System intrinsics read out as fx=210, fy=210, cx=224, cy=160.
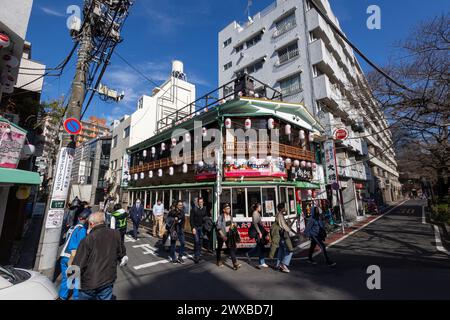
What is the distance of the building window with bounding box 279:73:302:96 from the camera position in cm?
2095

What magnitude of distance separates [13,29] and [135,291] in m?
8.36

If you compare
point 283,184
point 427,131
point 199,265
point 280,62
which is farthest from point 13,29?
point 280,62

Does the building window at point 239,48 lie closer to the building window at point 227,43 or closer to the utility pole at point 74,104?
the building window at point 227,43

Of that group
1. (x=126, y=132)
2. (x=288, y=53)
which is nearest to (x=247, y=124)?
(x=288, y=53)

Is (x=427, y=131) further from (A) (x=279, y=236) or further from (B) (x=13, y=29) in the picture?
(B) (x=13, y=29)

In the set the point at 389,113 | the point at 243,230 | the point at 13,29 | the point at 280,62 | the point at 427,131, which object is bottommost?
the point at 243,230

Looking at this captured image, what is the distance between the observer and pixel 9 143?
6.02m

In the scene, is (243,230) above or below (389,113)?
below

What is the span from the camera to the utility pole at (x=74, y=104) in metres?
5.44

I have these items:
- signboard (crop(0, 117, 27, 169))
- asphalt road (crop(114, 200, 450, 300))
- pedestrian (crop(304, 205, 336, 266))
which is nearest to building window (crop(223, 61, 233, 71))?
pedestrian (crop(304, 205, 336, 266))

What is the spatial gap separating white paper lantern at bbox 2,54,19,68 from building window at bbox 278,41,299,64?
2150cm

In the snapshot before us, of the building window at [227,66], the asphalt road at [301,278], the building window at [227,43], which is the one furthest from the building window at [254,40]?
the asphalt road at [301,278]
